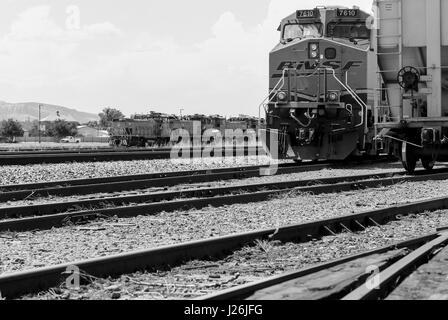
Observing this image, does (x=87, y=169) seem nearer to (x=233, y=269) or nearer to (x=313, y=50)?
(x=313, y=50)

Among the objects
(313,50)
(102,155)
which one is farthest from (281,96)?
(102,155)

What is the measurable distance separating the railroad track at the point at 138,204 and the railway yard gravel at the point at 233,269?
241 cm

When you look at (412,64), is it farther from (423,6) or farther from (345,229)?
(345,229)

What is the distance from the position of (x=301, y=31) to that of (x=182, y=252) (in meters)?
11.9

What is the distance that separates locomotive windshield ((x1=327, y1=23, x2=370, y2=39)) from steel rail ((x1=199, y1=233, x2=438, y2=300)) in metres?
10.7

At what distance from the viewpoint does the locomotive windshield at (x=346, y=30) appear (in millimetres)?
15727

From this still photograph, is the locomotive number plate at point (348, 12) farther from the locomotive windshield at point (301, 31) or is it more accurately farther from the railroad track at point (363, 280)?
the railroad track at point (363, 280)

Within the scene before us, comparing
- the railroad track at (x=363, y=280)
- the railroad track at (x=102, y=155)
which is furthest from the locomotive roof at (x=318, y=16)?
the railroad track at (x=363, y=280)

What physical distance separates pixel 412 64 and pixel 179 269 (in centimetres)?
914

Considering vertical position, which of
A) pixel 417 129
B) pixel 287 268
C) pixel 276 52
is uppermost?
pixel 276 52

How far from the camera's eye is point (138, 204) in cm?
886
